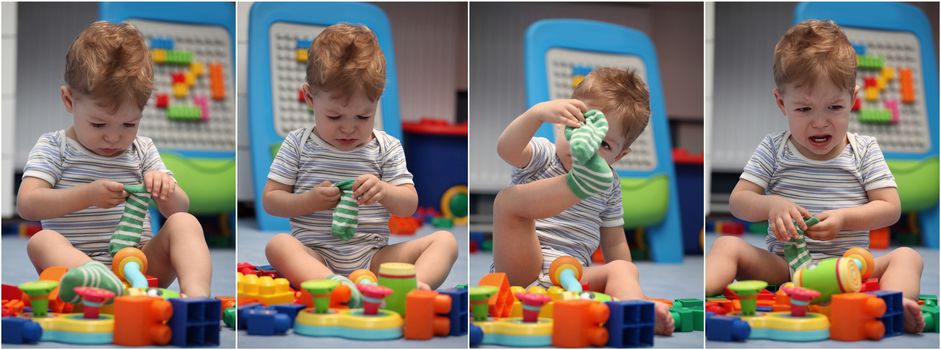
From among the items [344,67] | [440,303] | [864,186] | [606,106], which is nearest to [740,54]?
[864,186]

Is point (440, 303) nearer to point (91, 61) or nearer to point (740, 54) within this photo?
point (91, 61)

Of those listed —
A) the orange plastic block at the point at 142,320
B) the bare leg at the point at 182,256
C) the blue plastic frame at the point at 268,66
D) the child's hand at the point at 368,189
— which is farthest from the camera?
the blue plastic frame at the point at 268,66

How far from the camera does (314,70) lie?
1487 mm

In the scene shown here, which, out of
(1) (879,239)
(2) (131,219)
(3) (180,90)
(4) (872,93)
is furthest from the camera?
(1) (879,239)

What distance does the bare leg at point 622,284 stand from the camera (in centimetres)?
128

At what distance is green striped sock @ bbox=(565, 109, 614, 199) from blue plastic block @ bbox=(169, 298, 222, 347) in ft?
1.46

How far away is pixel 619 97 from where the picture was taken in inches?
56.4

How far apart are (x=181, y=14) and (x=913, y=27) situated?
Answer: 6.35 feet

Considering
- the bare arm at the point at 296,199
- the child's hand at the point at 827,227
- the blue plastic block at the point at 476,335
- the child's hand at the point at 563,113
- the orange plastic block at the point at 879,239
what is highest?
the child's hand at the point at 563,113

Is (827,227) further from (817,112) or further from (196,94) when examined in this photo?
(196,94)

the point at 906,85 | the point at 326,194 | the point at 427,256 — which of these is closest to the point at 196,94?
the point at 326,194

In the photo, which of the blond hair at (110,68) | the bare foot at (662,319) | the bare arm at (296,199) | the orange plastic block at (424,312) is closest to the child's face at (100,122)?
the blond hair at (110,68)

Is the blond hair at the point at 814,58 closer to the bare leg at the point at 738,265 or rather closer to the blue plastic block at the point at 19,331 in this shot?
the bare leg at the point at 738,265

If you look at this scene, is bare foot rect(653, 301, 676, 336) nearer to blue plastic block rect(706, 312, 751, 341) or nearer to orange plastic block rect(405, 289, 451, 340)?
blue plastic block rect(706, 312, 751, 341)
